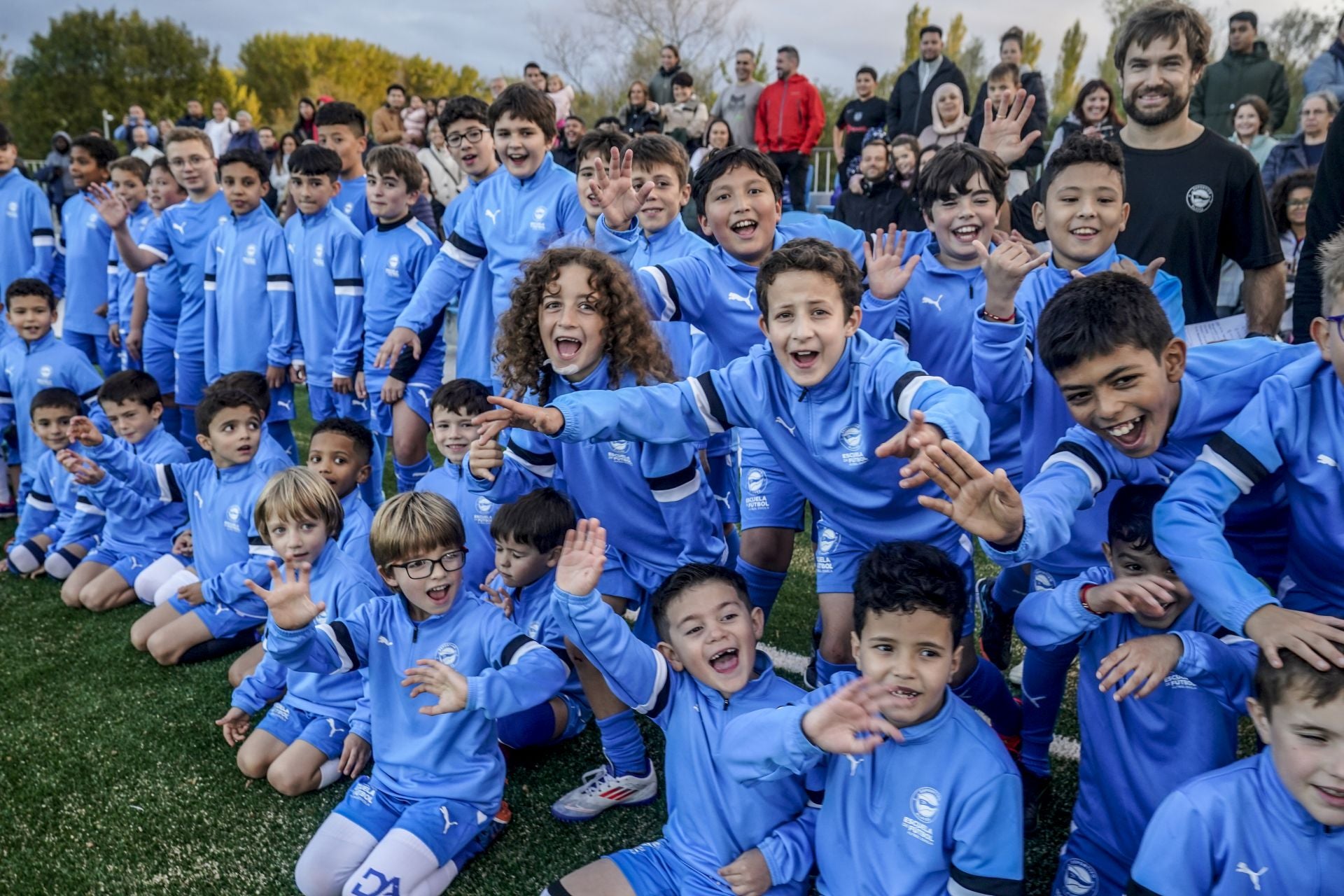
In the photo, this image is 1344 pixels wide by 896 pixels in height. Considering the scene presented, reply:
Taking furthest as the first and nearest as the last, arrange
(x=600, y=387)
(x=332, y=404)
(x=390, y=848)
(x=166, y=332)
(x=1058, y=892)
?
(x=166, y=332)
(x=332, y=404)
(x=600, y=387)
(x=390, y=848)
(x=1058, y=892)

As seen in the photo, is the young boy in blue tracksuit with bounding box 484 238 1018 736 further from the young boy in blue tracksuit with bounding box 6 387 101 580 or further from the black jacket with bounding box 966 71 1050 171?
the black jacket with bounding box 966 71 1050 171

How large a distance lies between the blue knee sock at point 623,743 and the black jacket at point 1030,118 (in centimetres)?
666

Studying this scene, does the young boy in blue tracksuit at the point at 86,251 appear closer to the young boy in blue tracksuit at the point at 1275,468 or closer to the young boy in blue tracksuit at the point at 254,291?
the young boy in blue tracksuit at the point at 254,291

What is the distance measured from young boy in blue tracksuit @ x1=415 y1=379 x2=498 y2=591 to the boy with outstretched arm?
7.20ft

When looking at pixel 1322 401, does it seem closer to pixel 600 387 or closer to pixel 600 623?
pixel 600 623

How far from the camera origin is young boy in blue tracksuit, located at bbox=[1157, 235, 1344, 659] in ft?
7.12

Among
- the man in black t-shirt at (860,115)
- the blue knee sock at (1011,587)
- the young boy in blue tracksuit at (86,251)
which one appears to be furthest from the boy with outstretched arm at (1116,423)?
the man in black t-shirt at (860,115)

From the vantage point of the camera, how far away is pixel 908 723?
235 centimetres

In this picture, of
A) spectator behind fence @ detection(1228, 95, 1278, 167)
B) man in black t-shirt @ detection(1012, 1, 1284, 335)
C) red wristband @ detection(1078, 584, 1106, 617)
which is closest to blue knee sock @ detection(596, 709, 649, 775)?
red wristband @ detection(1078, 584, 1106, 617)

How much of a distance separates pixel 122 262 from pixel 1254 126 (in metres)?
9.12

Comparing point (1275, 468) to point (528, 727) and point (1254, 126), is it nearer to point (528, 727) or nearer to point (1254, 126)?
Result: point (528, 727)

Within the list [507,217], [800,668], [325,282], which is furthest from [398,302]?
[800,668]

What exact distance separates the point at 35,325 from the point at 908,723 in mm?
6319

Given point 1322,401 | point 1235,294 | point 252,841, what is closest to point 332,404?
point 252,841
